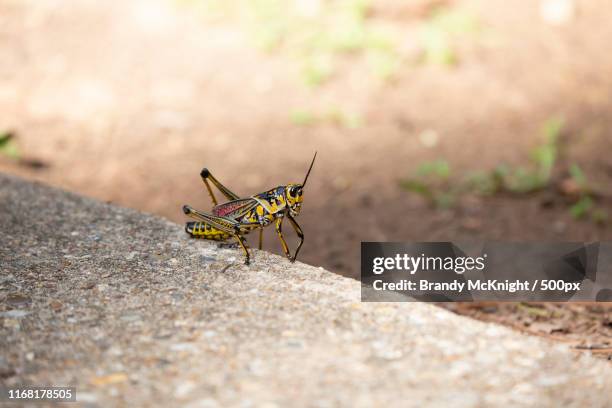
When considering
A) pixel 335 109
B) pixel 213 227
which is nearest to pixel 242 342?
pixel 213 227

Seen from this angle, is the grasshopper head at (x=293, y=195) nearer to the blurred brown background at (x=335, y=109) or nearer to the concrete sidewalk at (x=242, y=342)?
the concrete sidewalk at (x=242, y=342)

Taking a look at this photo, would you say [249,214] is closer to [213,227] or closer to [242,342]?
[213,227]

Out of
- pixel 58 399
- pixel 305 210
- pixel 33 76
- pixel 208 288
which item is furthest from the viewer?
pixel 33 76

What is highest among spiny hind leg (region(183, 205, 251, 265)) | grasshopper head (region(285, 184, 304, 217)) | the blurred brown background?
the blurred brown background

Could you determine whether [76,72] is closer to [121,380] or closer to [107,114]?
[107,114]

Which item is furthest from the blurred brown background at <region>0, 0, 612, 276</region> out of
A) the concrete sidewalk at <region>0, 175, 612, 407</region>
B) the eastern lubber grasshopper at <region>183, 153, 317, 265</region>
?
the concrete sidewalk at <region>0, 175, 612, 407</region>

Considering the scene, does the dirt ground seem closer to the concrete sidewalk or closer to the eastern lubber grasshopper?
the eastern lubber grasshopper

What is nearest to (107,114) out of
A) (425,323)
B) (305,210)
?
(305,210)
